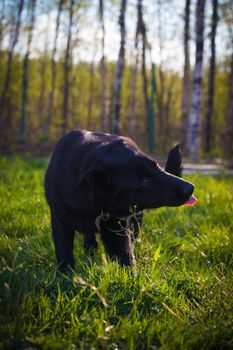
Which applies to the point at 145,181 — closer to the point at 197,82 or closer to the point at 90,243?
the point at 90,243

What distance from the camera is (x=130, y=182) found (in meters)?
2.65

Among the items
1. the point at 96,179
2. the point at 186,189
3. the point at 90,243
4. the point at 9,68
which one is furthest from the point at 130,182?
the point at 9,68

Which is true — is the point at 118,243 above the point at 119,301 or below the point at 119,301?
above

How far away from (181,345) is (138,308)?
484 mm

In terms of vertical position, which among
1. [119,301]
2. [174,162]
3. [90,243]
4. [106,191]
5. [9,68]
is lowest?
[119,301]

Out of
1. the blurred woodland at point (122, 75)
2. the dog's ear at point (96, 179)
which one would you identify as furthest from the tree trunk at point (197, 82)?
the dog's ear at point (96, 179)

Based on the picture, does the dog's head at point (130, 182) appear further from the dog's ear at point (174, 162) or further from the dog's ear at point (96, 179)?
the dog's ear at point (174, 162)

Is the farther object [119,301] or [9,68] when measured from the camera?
[9,68]

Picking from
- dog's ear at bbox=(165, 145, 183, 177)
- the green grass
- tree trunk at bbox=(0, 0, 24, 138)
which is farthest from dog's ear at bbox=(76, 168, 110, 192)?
tree trunk at bbox=(0, 0, 24, 138)

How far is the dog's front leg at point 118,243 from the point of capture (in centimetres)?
289

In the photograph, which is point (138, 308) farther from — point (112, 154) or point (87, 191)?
point (112, 154)

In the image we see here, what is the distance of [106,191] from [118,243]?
0.45m

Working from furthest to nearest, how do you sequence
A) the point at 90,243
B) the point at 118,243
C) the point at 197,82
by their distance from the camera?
the point at 197,82 → the point at 90,243 → the point at 118,243

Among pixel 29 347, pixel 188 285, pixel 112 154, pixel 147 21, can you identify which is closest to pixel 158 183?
pixel 112 154
